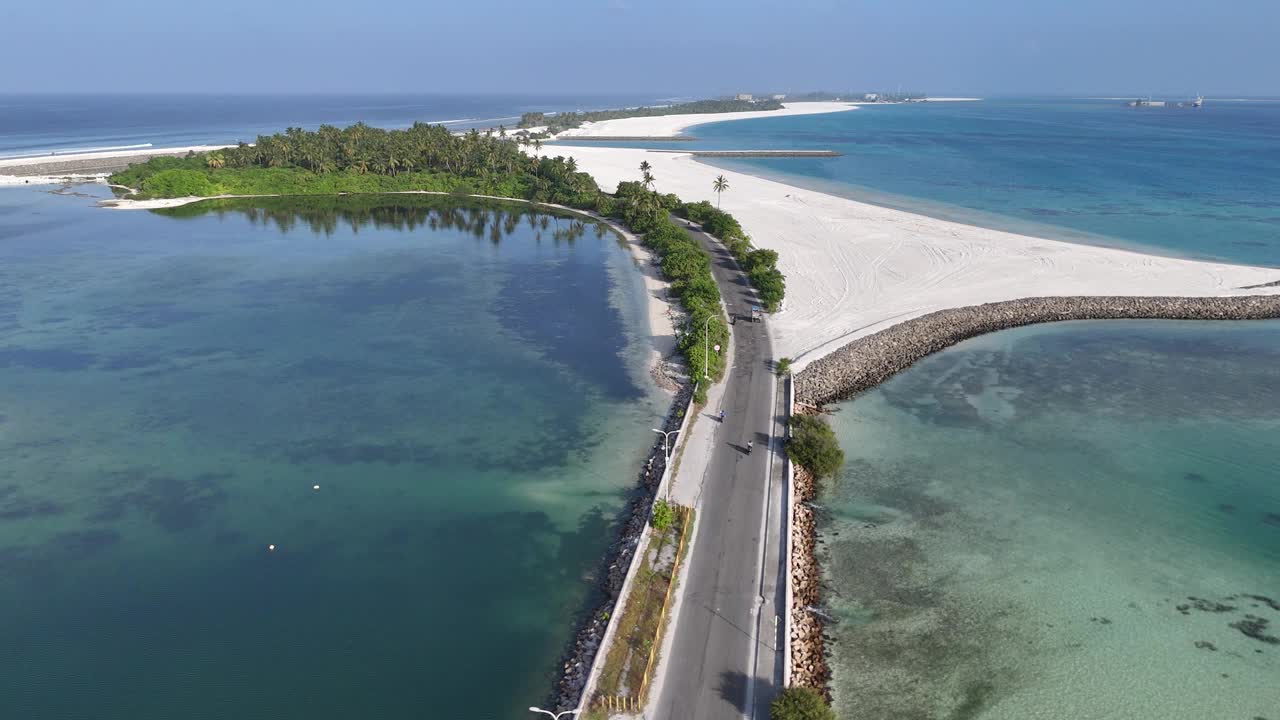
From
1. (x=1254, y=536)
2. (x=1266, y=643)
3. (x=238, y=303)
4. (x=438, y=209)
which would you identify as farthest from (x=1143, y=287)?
(x=438, y=209)

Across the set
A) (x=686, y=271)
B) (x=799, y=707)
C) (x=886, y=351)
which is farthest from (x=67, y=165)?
(x=799, y=707)

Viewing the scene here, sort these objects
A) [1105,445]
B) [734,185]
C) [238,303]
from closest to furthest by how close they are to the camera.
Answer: [1105,445] < [238,303] < [734,185]

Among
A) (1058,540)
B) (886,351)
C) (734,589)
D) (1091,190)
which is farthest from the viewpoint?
(1091,190)

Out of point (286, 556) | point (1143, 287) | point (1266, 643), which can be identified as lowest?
→ point (1266, 643)

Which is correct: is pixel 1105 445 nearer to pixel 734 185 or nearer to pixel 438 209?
pixel 734 185

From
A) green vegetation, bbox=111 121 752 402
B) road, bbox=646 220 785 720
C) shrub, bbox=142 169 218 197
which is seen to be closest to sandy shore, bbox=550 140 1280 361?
road, bbox=646 220 785 720

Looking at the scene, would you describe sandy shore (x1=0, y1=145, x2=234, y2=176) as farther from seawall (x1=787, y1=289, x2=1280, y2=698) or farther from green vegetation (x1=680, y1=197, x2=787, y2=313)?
seawall (x1=787, y1=289, x2=1280, y2=698)

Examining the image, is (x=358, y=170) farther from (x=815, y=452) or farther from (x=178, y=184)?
(x=815, y=452)

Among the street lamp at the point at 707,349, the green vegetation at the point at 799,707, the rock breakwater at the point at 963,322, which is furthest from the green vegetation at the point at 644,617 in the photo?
the rock breakwater at the point at 963,322
